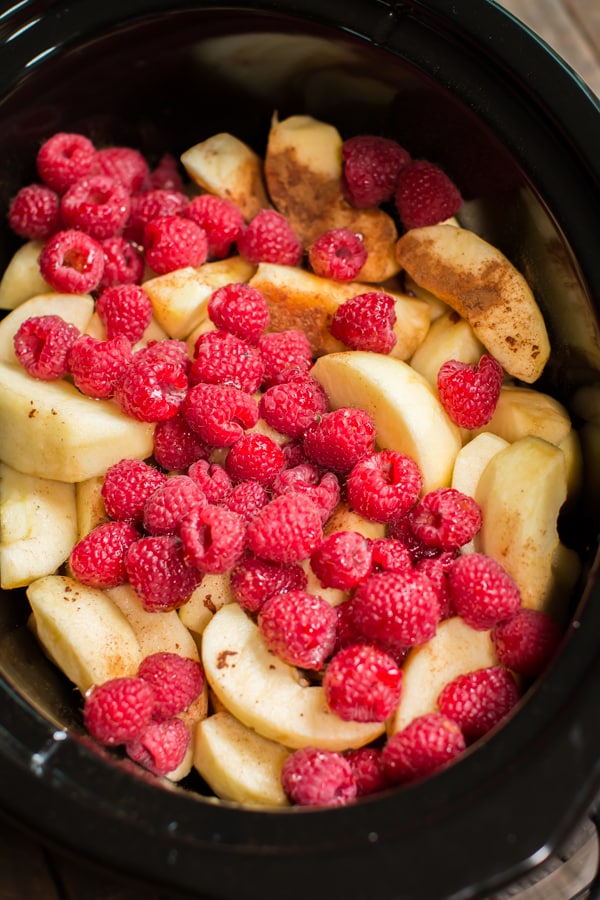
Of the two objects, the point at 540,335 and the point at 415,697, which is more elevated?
the point at 540,335

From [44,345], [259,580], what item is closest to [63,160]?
Result: [44,345]

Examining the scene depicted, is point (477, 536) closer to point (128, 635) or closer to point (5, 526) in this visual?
point (128, 635)

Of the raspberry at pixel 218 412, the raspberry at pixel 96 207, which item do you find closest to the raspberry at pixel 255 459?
the raspberry at pixel 218 412

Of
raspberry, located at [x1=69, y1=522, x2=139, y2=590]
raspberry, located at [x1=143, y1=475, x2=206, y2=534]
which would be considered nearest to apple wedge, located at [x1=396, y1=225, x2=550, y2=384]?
raspberry, located at [x1=143, y1=475, x2=206, y2=534]

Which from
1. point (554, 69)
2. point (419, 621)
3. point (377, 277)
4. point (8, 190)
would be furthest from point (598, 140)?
point (8, 190)

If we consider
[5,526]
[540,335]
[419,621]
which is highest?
[540,335]

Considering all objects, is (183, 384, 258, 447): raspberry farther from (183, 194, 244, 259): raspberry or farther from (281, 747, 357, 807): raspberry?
Answer: (281, 747, 357, 807): raspberry
